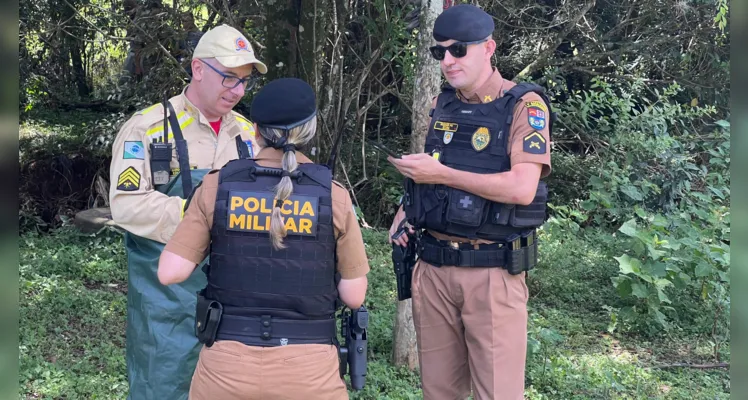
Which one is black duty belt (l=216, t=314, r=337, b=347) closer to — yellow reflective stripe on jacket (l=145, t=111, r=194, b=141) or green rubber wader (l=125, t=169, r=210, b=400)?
green rubber wader (l=125, t=169, r=210, b=400)

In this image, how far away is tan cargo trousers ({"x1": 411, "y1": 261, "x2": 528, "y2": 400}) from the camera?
2.86m

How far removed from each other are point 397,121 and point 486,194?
19.8ft

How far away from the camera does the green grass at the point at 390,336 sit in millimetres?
4168

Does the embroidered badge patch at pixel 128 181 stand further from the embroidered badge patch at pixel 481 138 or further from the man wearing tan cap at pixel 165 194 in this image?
the embroidered badge patch at pixel 481 138

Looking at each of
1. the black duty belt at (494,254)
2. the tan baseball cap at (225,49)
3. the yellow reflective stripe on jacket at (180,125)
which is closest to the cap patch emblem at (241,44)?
the tan baseball cap at (225,49)

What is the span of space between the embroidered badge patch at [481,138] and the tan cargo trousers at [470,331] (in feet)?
1.70

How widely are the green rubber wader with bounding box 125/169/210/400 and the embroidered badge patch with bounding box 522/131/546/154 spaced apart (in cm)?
131

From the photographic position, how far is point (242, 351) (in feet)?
7.13

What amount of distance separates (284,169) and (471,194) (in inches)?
36.4

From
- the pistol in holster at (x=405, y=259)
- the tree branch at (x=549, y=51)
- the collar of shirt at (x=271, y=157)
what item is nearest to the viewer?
the collar of shirt at (x=271, y=157)

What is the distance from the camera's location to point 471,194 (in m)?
2.80

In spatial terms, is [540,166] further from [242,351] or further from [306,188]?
[242,351]

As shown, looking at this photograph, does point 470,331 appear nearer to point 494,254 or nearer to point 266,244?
point 494,254

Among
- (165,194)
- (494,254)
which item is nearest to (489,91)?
(494,254)
